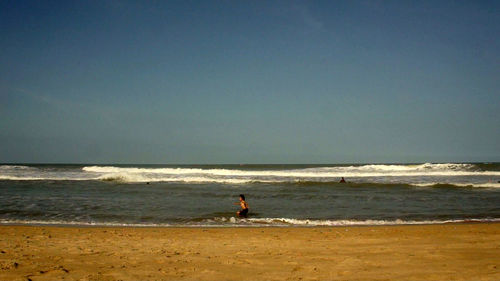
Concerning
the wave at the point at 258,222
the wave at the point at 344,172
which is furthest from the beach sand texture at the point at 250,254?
the wave at the point at 344,172

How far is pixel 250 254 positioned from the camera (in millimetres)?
7164

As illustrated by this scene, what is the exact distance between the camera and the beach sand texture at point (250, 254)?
5.70 metres

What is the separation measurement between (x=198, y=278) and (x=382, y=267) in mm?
2943

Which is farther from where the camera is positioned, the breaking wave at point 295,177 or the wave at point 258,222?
the breaking wave at point 295,177

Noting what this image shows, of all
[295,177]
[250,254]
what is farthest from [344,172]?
[250,254]

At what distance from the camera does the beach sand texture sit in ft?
18.7

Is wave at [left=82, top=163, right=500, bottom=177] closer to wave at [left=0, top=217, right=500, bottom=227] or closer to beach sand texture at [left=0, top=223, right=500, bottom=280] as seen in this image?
wave at [left=0, top=217, right=500, bottom=227]

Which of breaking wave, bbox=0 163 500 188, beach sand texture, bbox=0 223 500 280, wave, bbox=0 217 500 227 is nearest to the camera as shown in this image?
beach sand texture, bbox=0 223 500 280

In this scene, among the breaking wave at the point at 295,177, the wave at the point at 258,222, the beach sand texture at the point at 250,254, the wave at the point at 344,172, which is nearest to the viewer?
the beach sand texture at the point at 250,254

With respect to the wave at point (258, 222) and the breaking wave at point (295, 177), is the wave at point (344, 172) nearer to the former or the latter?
the breaking wave at point (295, 177)

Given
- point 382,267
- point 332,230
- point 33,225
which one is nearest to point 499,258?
point 382,267

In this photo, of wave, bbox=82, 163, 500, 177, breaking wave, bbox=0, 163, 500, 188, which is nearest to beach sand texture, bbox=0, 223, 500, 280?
breaking wave, bbox=0, 163, 500, 188

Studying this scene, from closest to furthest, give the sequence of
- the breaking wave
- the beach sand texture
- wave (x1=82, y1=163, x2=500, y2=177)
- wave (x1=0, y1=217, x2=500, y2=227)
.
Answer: the beach sand texture → wave (x1=0, y1=217, x2=500, y2=227) → the breaking wave → wave (x1=82, y1=163, x2=500, y2=177)

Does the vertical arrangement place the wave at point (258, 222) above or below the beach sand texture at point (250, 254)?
below
